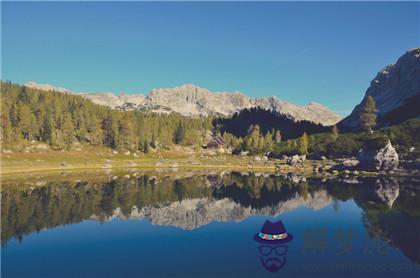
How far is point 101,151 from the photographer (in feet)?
510

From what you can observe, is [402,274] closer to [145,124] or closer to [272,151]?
[272,151]

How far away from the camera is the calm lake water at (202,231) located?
96.2ft

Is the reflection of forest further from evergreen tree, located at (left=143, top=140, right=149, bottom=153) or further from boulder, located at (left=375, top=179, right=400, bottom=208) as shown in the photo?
evergreen tree, located at (left=143, top=140, right=149, bottom=153)

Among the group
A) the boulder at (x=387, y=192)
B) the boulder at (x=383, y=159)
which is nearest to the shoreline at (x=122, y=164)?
the boulder at (x=383, y=159)

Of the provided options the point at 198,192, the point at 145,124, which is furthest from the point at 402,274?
the point at 145,124

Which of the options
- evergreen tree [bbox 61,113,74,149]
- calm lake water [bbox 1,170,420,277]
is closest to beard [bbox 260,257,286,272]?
calm lake water [bbox 1,170,420,277]

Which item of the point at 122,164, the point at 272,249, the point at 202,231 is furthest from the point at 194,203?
the point at 122,164

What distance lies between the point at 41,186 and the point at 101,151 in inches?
3119

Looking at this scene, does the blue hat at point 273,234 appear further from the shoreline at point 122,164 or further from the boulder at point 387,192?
the shoreline at point 122,164

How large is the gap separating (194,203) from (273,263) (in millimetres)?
37806

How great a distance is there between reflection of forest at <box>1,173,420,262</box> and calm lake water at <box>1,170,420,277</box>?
0.63ft

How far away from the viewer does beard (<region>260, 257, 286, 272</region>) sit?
93.8 ft

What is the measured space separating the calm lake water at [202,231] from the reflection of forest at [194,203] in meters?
0.19

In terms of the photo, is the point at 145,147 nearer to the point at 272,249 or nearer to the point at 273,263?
the point at 272,249
